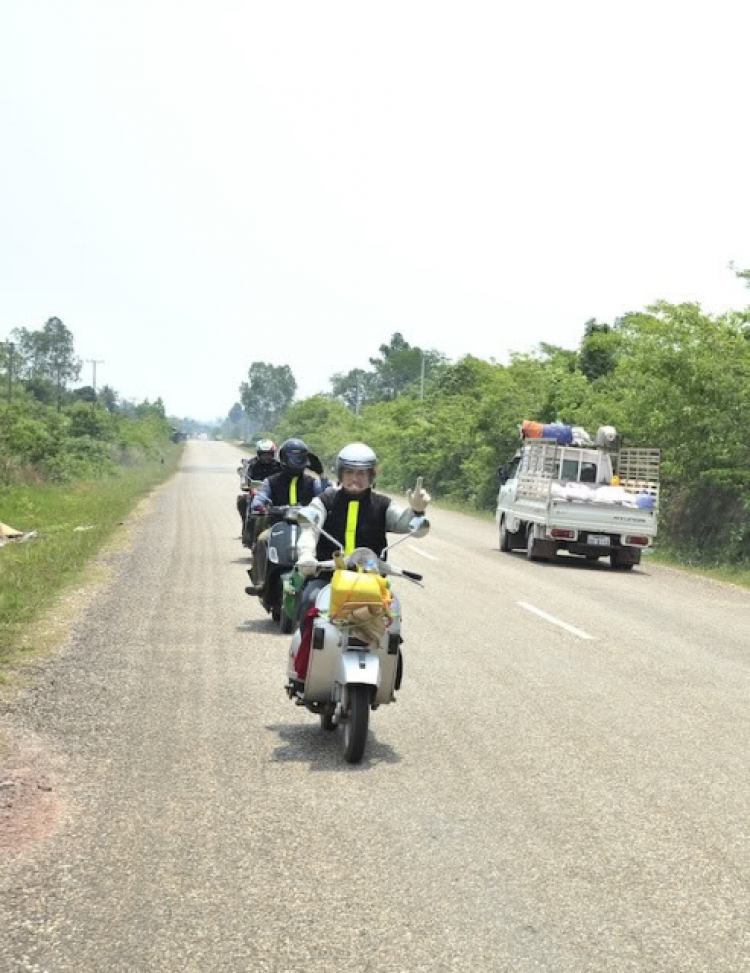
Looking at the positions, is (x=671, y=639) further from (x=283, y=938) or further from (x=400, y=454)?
(x=400, y=454)

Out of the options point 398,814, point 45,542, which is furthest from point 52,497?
point 398,814

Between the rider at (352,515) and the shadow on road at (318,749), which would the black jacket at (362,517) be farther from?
the shadow on road at (318,749)

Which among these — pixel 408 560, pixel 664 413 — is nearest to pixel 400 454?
pixel 664 413

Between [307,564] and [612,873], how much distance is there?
2.88 m

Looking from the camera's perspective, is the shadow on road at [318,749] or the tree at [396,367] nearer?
the shadow on road at [318,749]

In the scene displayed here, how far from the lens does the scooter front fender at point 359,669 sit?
22.6 ft

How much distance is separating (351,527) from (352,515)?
8 centimetres

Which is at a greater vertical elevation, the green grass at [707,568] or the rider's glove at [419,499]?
the rider's glove at [419,499]

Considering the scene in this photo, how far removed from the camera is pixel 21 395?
9544cm

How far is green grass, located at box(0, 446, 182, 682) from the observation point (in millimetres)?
12297

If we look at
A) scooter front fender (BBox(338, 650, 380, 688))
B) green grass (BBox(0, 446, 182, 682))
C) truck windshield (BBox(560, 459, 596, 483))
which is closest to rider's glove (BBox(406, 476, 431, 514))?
scooter front fender (BBox(338, 650, 380, 688))

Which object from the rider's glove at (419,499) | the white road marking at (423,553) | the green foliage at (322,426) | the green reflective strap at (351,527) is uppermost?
the green foliage at (322,426)

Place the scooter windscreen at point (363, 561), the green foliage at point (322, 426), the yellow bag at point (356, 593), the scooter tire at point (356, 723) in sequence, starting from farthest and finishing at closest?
the green foliage at point (322, 426) < the scooter windscreen at point (363, 561) < the yellow bag at point (356, 593) < the scooter tire at point (356, 723)

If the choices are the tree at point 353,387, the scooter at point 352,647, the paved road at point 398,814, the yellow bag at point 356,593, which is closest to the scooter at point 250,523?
the paved road at point 398,814
